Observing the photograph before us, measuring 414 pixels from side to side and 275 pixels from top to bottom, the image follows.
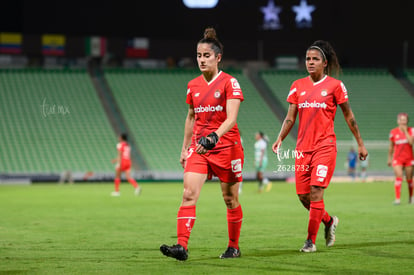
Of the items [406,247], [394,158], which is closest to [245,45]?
[394,158]

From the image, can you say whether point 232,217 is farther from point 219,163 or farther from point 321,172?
point 321,172

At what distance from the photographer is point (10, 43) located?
148ft

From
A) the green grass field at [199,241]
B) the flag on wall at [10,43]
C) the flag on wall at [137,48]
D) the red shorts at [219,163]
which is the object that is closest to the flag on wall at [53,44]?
the flag on wall at [10,43]

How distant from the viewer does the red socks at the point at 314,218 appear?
918cm

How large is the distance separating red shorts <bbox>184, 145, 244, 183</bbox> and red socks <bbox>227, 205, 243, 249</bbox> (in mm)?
475

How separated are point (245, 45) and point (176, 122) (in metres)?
9.70

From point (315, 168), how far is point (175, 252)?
2.28 m

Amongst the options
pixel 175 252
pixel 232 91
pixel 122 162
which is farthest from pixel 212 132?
pixel 122 162

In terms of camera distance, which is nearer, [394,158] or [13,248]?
[13,248]

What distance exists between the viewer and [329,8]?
135ft

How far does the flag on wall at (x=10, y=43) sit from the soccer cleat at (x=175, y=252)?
39.3 meters

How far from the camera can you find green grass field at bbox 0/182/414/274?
7.86 meters

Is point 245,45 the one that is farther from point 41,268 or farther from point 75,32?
point 41,268

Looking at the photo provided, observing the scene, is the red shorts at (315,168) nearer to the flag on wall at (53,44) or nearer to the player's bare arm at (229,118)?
the player's bare arm at (229,118)
